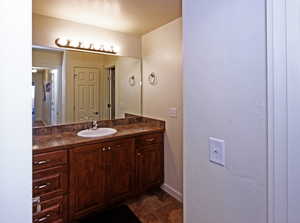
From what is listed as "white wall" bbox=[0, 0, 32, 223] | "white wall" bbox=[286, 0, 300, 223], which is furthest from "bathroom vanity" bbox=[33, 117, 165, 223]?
"white wall" bbox=[286, 0, 300, 223]

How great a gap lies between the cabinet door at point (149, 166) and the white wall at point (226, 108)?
4.69 feet

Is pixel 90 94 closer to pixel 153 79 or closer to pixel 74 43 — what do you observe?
pixel 74 43

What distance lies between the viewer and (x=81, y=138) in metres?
2.11

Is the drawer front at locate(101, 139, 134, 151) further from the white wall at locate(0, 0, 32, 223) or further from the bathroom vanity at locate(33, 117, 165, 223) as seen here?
the white wall at locate(0, 0, 32, 223)

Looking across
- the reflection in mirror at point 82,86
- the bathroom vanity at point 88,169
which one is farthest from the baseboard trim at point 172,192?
the reflection in mirror at point 82,86

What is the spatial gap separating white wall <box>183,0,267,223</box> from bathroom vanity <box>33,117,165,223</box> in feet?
4.20

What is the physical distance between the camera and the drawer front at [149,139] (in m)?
2.48

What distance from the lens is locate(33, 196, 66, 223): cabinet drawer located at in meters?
1.78

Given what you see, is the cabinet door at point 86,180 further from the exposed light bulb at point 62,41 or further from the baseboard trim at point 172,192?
the exposed light bulb at point 62,41

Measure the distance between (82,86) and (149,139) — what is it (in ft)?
4.00

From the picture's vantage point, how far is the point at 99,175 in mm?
2150

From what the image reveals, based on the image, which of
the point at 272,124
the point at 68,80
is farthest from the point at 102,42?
the point at 272,124

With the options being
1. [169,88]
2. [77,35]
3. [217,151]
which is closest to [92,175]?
[169,88]

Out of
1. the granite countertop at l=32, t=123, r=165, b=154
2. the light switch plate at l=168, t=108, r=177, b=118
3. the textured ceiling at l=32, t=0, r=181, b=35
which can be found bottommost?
the granite countertop at l=32, t=123, r=165, b=154
